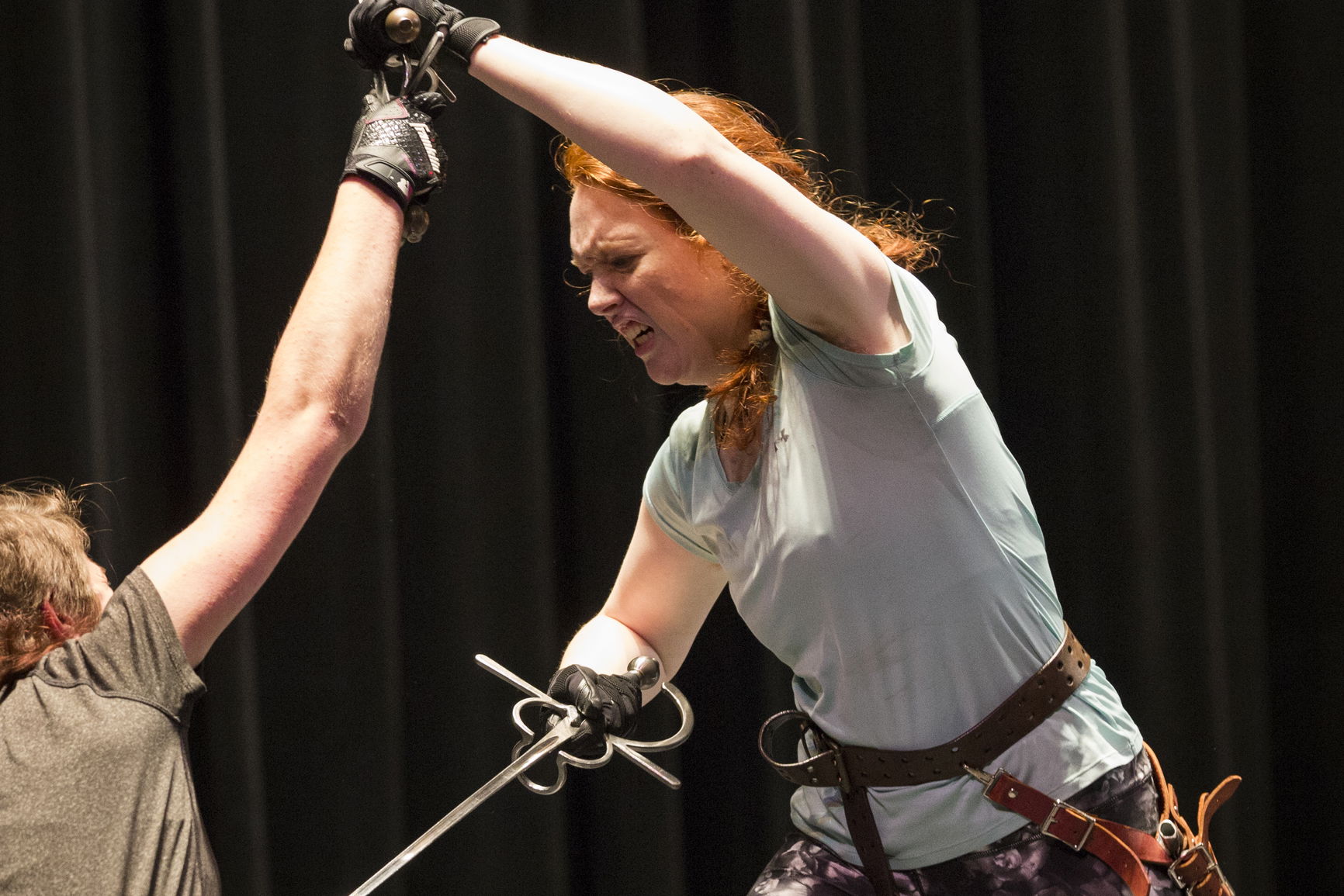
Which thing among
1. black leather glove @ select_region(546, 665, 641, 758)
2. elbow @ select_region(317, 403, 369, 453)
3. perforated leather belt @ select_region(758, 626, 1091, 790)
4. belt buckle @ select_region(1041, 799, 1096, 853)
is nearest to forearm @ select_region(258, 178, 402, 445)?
elbow @ select_region(317, 403, 369, 453)

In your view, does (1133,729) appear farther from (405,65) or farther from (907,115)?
(907,115)

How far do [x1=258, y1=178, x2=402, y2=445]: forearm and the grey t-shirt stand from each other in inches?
7.1

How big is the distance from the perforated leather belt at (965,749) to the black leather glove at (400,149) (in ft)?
2.09

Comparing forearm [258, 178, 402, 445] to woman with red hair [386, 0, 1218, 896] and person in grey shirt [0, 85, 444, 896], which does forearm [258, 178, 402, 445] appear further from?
woman with red hair [386, 0, 1218, 896]

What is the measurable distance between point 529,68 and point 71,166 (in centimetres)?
97

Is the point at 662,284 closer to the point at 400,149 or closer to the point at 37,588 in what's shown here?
the point at 400,149

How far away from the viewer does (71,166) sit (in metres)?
1.75

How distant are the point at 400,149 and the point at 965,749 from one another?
2.36 feet

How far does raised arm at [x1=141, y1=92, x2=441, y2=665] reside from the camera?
972 millimetres

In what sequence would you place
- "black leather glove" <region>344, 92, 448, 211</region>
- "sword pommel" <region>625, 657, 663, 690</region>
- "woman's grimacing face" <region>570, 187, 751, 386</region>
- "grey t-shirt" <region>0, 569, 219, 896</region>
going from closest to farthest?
"grey t-shirt" <region>0, 569, 219, 896</region>
"black leather glove" <region>344, 92, 448, 211</region>
"woman's grimacing face" <region>570, 187, 751, 386</region>
"sword pommel" <region>625, 657, 663, 690</region>

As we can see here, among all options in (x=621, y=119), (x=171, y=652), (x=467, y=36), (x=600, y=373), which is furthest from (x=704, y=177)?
(x=600, y=373)

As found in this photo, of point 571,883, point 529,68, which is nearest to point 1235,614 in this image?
point 571,883

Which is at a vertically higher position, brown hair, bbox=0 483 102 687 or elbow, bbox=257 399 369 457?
elbow, bbox=257 399 369 457

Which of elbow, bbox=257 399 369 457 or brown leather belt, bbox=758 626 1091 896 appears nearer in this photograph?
elbow, bbox=257 399 369 457
